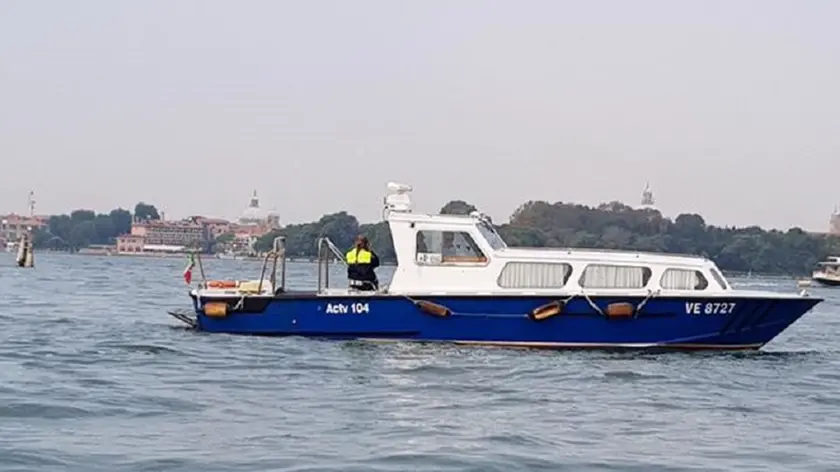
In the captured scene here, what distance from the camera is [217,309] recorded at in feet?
82.0

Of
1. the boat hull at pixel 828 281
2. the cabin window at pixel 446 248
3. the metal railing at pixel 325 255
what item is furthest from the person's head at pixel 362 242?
the boat hull at pixel 828 281

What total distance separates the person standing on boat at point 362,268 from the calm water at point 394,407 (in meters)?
1.11

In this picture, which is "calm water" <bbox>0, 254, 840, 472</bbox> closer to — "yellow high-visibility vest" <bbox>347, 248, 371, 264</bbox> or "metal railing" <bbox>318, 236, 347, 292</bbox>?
"yellow high-visibility vest" <bbox>347, 248, 371, 264</bbox>

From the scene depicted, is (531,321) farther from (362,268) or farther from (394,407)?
(394,407)

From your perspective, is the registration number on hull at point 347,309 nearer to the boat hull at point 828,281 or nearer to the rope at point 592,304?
the rope at point 592,304

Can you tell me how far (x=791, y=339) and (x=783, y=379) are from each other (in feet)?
34.2

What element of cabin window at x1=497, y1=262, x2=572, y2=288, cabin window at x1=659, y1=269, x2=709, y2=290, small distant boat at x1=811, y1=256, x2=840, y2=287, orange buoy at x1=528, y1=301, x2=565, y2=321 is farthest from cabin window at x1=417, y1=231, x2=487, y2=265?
small distant boat at x1=811, y1=256, x2=840, y2=287

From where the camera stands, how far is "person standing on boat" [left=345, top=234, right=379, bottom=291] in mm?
24219

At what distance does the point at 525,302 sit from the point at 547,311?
14.8 inches

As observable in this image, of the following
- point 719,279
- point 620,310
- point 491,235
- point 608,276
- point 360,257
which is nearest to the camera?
point 620,310

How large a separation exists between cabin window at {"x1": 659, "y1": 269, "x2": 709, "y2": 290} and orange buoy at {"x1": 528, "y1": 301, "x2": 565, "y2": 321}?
184cm

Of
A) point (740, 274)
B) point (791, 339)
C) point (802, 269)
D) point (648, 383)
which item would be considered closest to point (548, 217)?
point (740, 274)

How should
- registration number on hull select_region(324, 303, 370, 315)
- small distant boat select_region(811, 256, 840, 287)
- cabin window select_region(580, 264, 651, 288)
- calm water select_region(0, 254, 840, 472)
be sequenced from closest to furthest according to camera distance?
1. calm water select_region(0, 254, 840, 472)
2. cabin window select_region(580, 264, 651, 288)
3. registration number on hull select_region(324, 303, 370, 315)
4. small distant boat select_region(811, 256, 840, 287)

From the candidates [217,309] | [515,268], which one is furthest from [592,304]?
[217,309]
